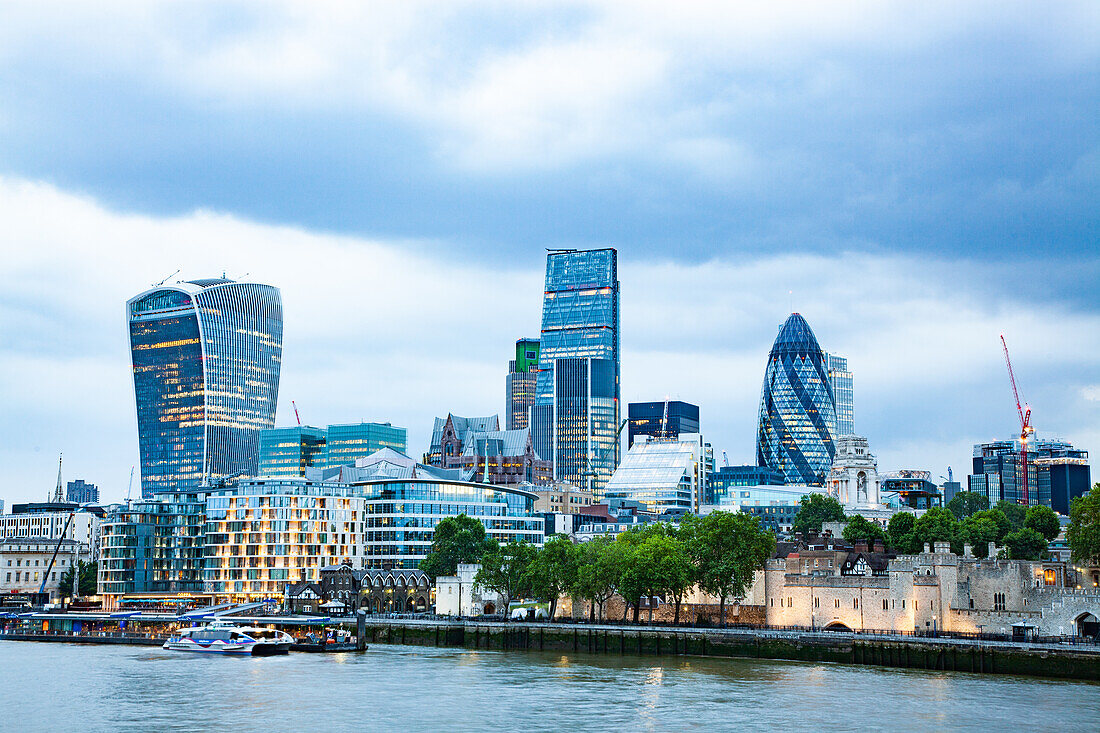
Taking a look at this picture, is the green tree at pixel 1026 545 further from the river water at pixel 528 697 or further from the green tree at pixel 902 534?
the river water at pixel 528 697

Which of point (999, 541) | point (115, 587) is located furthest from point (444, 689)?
point (115, 587)

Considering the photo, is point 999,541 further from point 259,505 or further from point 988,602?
point 259,505

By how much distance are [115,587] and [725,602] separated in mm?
102950

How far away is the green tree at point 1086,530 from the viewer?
120688 millimetres

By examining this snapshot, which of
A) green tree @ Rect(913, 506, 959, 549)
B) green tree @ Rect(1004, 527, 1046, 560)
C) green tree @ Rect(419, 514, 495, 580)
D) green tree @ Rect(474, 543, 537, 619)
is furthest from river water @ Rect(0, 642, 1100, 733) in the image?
green tree @ Rect(419, 514, 495, 580)

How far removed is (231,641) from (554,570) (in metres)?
33.1

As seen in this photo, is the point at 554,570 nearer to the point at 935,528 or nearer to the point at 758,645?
the point at 758,645

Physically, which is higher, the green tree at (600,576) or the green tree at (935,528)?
the green tree at (935,528)

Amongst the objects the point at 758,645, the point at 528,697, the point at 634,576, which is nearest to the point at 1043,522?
the point at 634,576

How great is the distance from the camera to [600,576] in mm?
133000

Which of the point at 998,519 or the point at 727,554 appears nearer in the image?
the point at 727,554

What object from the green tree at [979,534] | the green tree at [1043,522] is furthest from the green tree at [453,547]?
the green tree at [1043,522]

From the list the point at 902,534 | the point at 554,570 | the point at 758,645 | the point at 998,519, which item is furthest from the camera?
the point at 998,519

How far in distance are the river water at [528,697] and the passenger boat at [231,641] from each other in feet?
35.6
